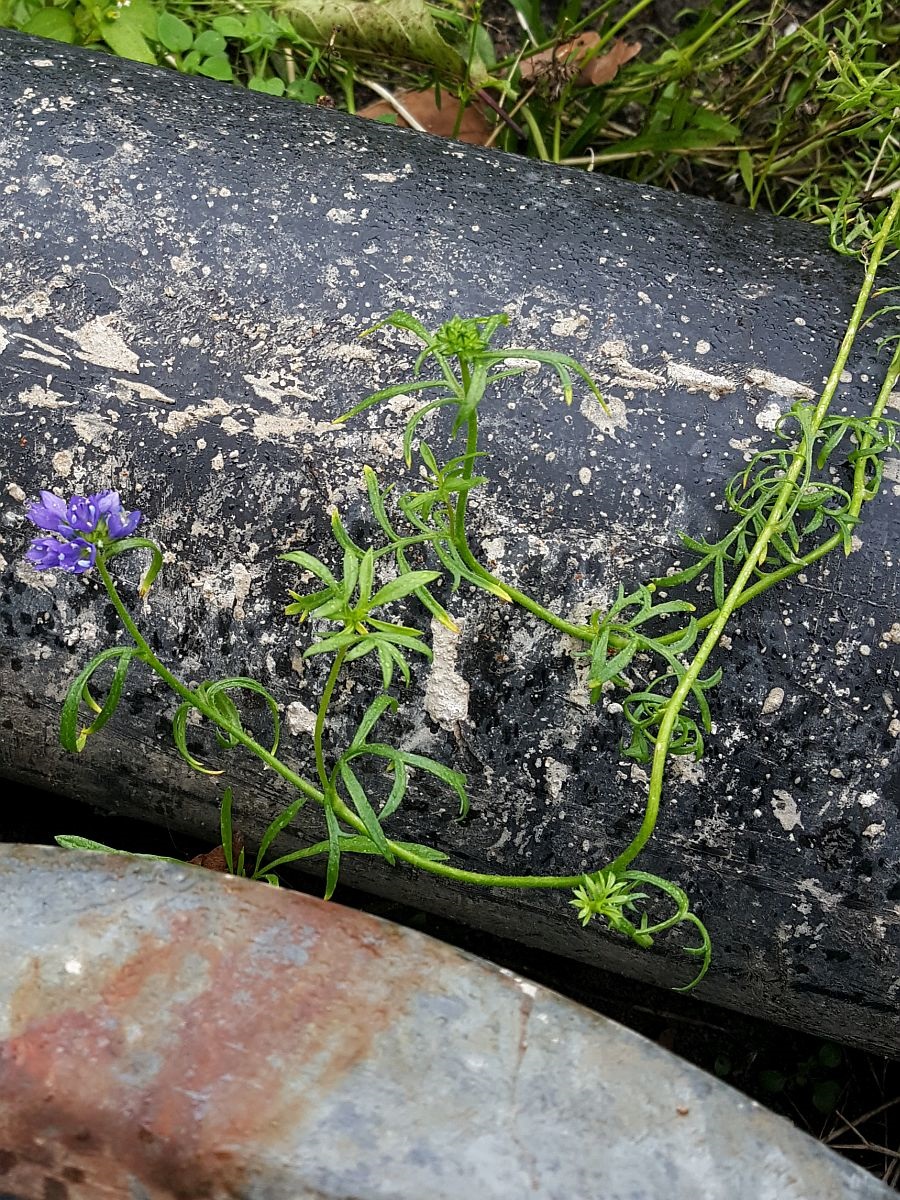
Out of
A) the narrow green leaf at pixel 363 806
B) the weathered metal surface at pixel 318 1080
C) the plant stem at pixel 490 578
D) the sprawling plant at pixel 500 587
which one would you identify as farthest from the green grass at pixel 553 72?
the weathered metal surface at pixel 318 1080

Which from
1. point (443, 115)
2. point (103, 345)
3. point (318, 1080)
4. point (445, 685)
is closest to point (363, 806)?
point (445, 685)

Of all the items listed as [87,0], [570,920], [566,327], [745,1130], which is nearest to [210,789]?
[570,920]

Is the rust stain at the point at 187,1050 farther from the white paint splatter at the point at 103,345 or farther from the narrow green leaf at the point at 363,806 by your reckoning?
the white paint splatter at the point at 103,345

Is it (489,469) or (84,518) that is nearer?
(84,518)

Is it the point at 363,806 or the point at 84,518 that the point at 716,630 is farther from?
the point at 84,518

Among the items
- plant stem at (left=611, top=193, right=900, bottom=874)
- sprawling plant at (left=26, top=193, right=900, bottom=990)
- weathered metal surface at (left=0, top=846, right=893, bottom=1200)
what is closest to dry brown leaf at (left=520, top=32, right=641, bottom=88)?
sprawling plant at (left=26, top=193, right=900, bottom=990)

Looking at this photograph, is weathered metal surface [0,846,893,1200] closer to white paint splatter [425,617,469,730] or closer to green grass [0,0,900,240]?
white paint splatter [425,617,469,730]
